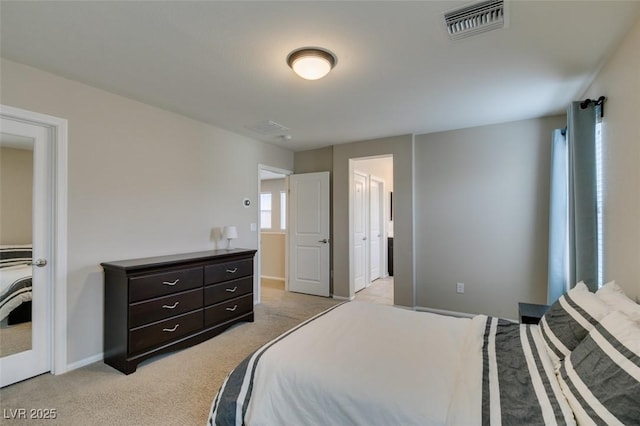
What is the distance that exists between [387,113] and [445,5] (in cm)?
173

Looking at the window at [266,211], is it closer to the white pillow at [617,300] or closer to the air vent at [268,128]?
the air vent at [268,128]

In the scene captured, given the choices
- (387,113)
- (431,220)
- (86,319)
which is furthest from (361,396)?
(431,220)

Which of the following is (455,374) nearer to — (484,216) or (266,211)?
(484,216)

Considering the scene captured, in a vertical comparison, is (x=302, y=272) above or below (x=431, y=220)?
below

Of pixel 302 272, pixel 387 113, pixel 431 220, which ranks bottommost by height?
pixel 302 272

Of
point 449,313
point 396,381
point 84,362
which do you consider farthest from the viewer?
point 449,313

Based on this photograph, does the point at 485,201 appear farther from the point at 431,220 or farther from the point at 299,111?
the point at 299,111

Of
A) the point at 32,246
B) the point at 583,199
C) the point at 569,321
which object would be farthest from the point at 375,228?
the point at 32,246

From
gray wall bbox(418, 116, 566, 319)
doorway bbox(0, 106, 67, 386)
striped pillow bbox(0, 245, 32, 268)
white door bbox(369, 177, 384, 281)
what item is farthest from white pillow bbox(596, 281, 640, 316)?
white door bbox(369, 177, 384, 281)

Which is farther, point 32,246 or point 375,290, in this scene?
point 375,290

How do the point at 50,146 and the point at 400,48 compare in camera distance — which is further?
the point at 50,146

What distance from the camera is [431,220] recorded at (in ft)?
13.9

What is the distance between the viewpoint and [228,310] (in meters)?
3.47

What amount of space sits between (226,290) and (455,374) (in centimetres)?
264
